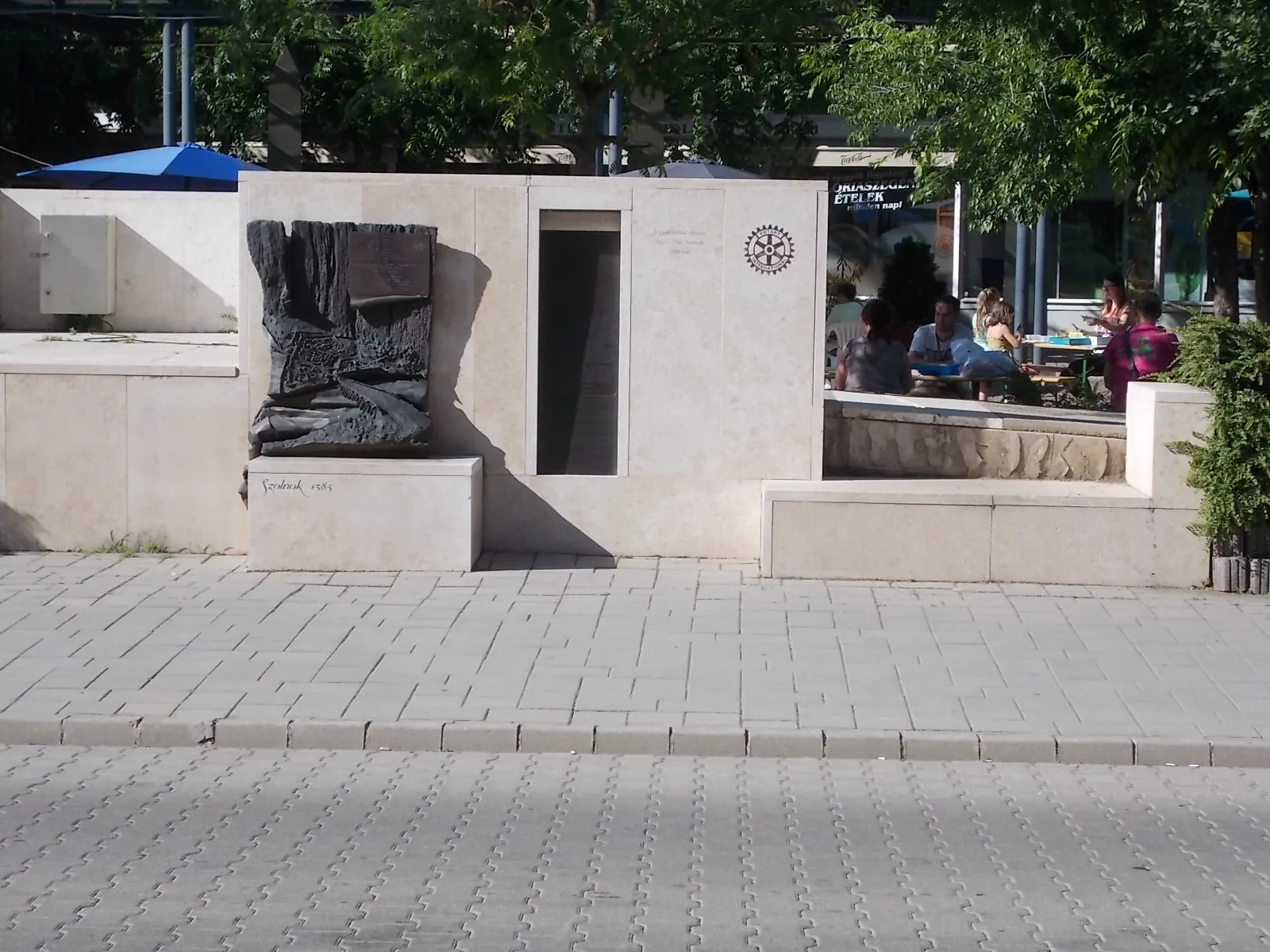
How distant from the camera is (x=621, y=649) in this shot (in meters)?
8.28

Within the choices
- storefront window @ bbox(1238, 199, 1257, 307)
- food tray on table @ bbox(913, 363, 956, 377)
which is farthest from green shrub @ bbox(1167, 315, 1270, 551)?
storefront window @ bbox(1238, 199, 1257, 307)

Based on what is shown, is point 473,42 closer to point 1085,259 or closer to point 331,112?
point 331,112

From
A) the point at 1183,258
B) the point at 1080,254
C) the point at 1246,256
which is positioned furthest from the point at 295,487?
the point at 1183,258

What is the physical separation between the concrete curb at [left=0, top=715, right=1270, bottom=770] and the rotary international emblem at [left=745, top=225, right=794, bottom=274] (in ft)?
13.4

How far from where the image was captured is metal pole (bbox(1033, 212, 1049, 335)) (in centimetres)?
2155

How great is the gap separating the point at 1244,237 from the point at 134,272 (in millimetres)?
16655

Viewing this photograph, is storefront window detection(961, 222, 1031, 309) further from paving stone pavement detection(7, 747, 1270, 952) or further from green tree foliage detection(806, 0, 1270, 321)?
paving stone pavement detection(7, 747, 1270, 952)

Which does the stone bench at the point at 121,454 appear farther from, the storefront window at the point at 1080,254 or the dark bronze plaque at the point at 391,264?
the storefront window at the point at 1080,254

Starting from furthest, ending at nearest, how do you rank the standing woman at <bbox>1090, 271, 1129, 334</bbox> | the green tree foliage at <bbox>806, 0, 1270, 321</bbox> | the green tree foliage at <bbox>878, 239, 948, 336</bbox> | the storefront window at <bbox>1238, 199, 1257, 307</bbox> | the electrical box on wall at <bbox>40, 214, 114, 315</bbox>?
the storefront window at <bbox>1238, 199, 1257, 307</bbox> → the green tree foliage at <bbox>878, 239, 948, 336</bbox> → the standing woman at <bbox>1090, 271, 1129, 334</bbox> → the electrical box on wall at <bbox>40, 214, 114, 315</bbox> → the green tree foliage at <bbox>806, 0, 1270, 321</bbox>

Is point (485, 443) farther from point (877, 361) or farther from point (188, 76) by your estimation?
point (188, 76)

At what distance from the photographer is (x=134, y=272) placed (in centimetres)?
1366

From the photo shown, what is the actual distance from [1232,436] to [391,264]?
5.41 metres

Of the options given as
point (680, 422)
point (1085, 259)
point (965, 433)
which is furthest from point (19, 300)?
point (1085, 259)

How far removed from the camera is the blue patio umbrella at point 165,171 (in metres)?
16.5
